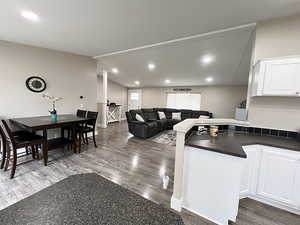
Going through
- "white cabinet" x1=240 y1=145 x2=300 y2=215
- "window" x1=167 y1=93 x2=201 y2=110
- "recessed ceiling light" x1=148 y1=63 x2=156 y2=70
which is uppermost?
"recessed ceiling light" x1=148 y1=63 x2=156 y2=70

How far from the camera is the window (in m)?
7.32

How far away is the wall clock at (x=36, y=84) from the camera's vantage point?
3.33 m

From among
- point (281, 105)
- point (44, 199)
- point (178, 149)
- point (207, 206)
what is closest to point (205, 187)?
point (207, 206)

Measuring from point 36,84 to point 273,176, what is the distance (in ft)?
16.8

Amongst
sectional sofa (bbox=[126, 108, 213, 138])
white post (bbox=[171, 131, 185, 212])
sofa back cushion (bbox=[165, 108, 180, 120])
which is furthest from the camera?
sofa back cushion (bbox=[165, 108, 180, 120])

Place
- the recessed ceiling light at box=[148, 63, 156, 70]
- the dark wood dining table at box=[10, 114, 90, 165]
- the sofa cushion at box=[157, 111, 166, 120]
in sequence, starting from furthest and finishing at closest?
the sofa cushion at box=[157, 111, 166, 120] → the recessed ceiling light at box=[148, 63, 156, 70] → the dark wood dining table at box=[10, 114, 90, 165]

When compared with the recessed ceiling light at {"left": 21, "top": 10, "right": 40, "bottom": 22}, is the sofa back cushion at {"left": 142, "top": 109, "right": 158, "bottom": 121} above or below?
below

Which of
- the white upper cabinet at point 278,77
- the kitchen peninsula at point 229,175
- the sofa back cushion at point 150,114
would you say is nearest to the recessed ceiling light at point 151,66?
the sofa back cushion at point 150,114

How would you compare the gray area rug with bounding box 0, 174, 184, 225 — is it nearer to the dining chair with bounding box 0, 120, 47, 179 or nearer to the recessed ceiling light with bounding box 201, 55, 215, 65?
the dining chair with bounding box 0, 120, 47, 179

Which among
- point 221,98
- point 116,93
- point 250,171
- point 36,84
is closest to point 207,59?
point 221,98

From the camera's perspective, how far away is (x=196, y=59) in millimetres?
4164

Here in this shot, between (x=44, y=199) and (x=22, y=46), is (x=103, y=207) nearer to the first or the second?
(x=44, y=199)

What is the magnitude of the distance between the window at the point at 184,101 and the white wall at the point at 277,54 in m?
5.12

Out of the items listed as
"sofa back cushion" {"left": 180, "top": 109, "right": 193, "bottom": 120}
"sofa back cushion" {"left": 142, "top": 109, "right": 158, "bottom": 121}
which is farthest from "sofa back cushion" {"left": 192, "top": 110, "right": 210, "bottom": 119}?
"sofa back cushion" {"left": 142, "top": 109, "right": 158, "bottom": 121}
